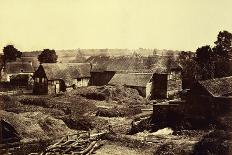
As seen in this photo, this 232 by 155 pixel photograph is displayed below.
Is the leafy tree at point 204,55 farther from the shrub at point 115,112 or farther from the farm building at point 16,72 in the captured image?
the farm building at point 16,72

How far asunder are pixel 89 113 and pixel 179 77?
23629 millimetres

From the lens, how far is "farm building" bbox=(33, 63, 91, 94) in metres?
56.1

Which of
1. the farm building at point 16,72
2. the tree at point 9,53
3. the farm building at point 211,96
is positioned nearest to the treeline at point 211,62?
the farm building at point 211,96

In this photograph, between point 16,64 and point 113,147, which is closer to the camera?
point 113,147

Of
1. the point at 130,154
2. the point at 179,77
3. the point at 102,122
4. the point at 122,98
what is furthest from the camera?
the point at 179,77

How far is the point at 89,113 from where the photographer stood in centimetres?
4034

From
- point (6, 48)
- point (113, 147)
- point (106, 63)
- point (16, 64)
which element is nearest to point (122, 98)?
point (106, 63)

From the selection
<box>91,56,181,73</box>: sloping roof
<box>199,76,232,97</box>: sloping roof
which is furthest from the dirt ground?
<box>91,56,181,73</box>: sloping roof

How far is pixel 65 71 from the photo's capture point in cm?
5981

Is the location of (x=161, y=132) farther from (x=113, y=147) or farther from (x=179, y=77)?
(x=179, y=77)

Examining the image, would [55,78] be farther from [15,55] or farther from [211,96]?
[15,55]

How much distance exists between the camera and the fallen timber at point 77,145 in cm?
2341

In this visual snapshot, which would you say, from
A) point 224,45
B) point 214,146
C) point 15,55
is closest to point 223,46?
point 224,45

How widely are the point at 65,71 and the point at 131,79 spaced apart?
11707 millimetres
